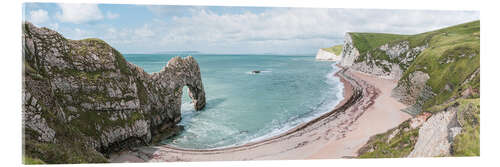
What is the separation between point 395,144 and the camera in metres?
6.18

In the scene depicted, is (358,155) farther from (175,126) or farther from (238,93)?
(238,93)

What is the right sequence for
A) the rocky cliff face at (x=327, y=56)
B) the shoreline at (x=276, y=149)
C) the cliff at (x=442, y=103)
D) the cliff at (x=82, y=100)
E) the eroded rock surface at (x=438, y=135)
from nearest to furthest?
the cliff at (x=82, y=100)
the eroded rock surface at (x=438, y=135)
the cliff at (x=442, y=103)
the shoreline at (x=276, y=149)
the rocky cliff face at (x=327, y=56)

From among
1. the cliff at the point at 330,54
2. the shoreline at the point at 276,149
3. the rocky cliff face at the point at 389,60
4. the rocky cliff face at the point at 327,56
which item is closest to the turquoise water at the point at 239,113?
the shoreline at the point at 276,149

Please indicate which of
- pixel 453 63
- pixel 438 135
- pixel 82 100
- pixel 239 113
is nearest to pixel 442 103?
pixel 438 135

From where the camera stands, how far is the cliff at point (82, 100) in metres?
5.01

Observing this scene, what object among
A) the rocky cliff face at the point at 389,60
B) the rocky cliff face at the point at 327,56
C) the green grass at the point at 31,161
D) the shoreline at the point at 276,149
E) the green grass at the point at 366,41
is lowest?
the shoreline at the point at 276,149

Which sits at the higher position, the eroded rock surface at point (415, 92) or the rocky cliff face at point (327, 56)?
the rocky cliff face at point (327, 56)

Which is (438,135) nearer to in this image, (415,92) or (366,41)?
(415,92)

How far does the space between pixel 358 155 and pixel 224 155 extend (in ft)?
14.7

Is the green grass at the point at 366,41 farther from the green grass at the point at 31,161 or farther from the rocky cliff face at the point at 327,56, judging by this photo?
the green grass at the point at 31,161

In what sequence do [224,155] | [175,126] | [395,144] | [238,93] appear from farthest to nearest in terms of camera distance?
[238,93] < [175,126] < [224,155] < [395,144]

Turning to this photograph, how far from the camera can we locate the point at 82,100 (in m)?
7.42
